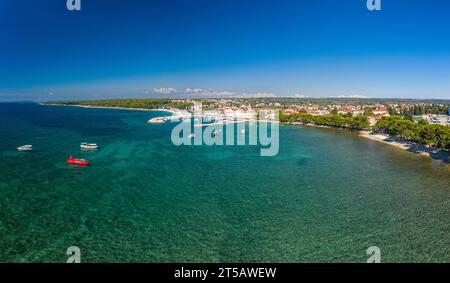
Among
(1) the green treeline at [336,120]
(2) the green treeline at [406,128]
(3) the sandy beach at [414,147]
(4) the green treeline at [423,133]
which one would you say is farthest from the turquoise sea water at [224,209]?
(1) the green treeline at [336,120]

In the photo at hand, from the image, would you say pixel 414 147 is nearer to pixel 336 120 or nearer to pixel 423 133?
pixel 423 133

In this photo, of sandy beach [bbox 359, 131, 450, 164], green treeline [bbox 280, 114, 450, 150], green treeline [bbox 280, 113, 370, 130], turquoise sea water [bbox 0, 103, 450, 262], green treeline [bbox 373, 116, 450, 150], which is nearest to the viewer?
turquoise sea water [bbox 0, 103, 450, 262]

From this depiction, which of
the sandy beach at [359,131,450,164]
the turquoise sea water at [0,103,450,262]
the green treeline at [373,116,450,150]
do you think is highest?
the green treeline at [373,116,450,150]

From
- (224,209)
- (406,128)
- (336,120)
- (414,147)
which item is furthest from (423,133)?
(224,209)

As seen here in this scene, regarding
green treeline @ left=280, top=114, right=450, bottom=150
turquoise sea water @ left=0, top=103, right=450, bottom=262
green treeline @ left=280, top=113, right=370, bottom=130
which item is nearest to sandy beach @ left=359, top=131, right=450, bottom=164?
green treeline @ left=280, top=114, right=450, bottom=150

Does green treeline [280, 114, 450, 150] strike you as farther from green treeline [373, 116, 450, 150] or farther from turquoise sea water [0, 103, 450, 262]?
A: turquoise sea water [0, 103, 450, 262]

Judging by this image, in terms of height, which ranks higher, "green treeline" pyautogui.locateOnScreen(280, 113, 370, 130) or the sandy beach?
"green treeline" pyautogui.locateOnScreen(280, 113, 370, 130)
